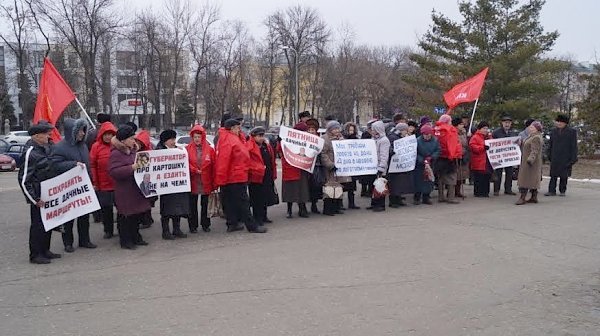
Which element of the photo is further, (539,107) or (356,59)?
(356,59)

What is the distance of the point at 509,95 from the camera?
2533 cm

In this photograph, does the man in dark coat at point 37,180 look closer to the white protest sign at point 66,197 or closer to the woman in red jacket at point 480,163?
the white protest sign at point 66,197

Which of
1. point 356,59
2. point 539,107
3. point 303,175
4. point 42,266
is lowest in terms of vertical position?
point 42,266

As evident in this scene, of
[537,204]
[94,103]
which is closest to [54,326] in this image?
[537,204]

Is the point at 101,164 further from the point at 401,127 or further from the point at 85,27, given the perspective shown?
the point at 85,27

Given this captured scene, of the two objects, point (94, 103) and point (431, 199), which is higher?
point (94, 103)

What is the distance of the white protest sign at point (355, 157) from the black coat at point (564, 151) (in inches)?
187

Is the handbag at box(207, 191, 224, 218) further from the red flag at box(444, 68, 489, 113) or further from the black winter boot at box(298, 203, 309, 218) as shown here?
the red flag at box(444, 68, 489, 113)

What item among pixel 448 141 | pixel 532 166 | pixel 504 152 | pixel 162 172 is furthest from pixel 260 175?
pixel 504 152

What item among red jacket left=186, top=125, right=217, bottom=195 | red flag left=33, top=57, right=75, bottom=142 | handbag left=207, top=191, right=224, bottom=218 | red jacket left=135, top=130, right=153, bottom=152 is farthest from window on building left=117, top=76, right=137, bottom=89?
red jacket left=186, top=125, right=217, bottom=195

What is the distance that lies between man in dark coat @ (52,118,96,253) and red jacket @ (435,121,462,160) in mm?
7050

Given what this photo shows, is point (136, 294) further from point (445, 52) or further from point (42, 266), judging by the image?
point (445, 52)

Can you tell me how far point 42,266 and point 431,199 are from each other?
8.25 m

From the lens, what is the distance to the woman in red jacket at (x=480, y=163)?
489 inches
